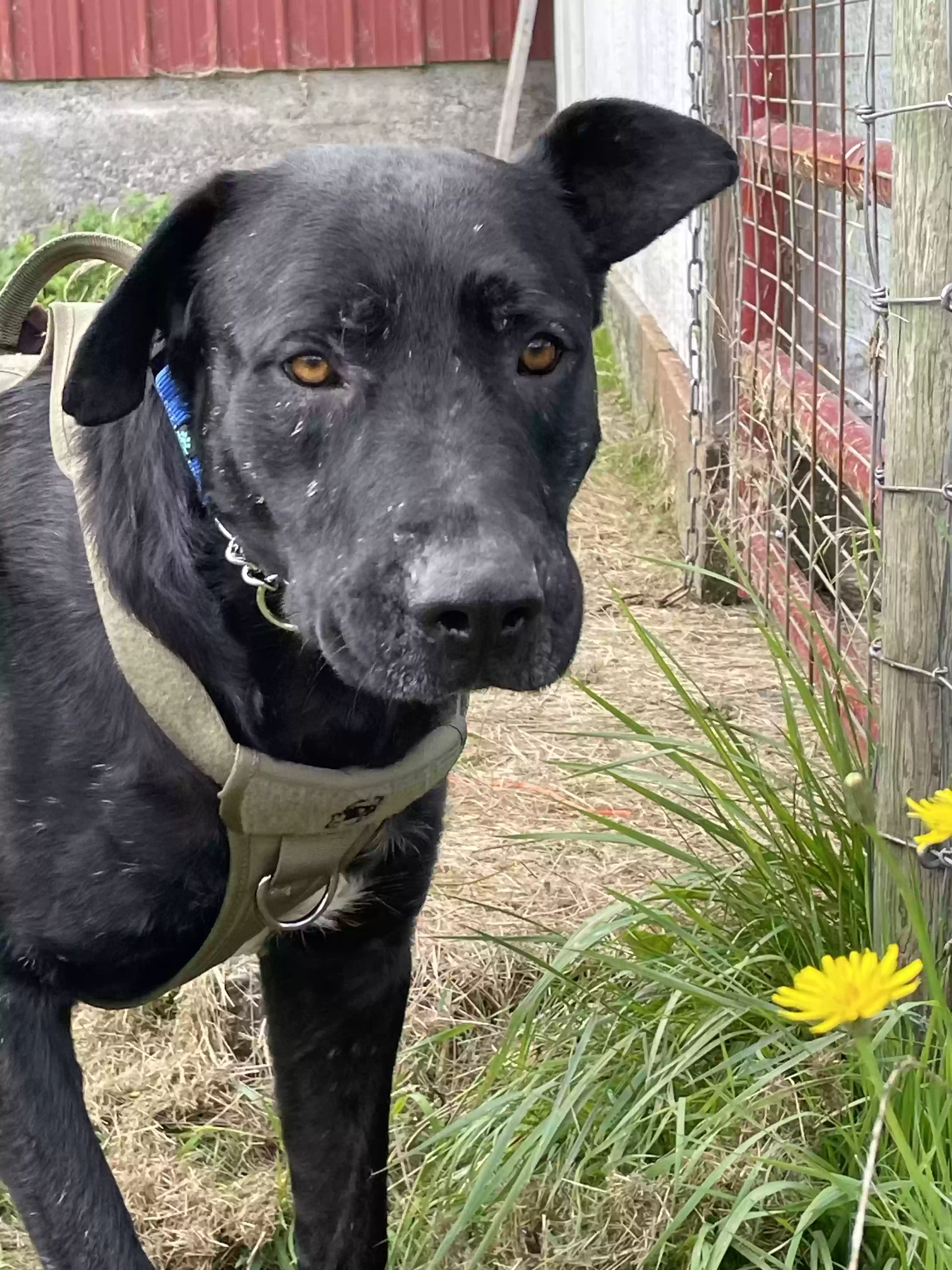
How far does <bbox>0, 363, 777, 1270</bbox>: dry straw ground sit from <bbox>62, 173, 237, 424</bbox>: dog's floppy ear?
827 millimetres

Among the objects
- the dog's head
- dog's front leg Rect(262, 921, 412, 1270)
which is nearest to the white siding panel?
the dog's head

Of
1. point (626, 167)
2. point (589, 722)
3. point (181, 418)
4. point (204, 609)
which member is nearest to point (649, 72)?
point (589, 722)

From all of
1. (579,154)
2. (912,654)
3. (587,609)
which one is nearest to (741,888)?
(912,654)

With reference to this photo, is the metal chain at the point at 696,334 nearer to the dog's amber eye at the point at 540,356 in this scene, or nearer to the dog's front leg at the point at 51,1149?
the dog's amber eye at the point at 540,356

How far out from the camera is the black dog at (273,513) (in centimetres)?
164

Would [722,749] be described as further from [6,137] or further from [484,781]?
[6,137]

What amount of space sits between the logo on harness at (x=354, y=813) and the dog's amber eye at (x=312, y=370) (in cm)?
49

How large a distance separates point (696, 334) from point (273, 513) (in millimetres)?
3198

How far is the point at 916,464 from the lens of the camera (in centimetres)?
191

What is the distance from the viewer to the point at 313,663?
190cm

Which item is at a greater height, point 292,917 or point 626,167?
point 626,167

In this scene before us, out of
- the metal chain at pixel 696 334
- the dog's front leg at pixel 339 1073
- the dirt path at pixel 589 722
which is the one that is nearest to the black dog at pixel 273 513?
the dog's front leg at pixel 339 1073

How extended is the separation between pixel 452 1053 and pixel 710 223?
2800mm

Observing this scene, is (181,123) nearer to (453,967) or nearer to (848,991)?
(453,967)
